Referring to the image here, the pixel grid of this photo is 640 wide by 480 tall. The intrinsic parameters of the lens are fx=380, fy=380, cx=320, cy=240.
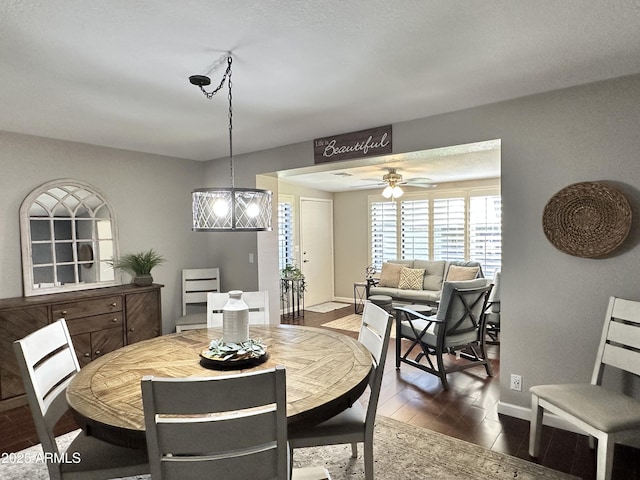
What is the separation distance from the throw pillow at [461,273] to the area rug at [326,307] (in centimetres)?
226

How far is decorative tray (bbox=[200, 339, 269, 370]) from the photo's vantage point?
5.90 feet

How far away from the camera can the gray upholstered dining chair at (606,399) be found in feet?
6.16

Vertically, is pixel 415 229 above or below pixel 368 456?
above

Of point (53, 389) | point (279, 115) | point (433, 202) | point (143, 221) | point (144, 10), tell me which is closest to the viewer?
point (144, 10)

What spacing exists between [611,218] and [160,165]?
4.30 m

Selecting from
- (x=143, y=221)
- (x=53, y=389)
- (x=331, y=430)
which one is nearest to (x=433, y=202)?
(x=143, y=221)

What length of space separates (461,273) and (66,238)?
5.09 meters

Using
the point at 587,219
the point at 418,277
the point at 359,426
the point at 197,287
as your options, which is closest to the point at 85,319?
the point at 197,287

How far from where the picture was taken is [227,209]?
196cm

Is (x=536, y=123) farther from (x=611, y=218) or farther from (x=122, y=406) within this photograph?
(x=122, y=406)

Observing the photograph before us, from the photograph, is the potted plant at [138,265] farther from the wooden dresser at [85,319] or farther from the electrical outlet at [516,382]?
the electrical outlet at [516,382]

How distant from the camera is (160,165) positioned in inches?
176

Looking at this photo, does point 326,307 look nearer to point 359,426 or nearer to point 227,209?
point 359,426

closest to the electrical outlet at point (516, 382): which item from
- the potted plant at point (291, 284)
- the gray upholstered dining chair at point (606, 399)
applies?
the gray upholstered dining chair at point (606, 399)
